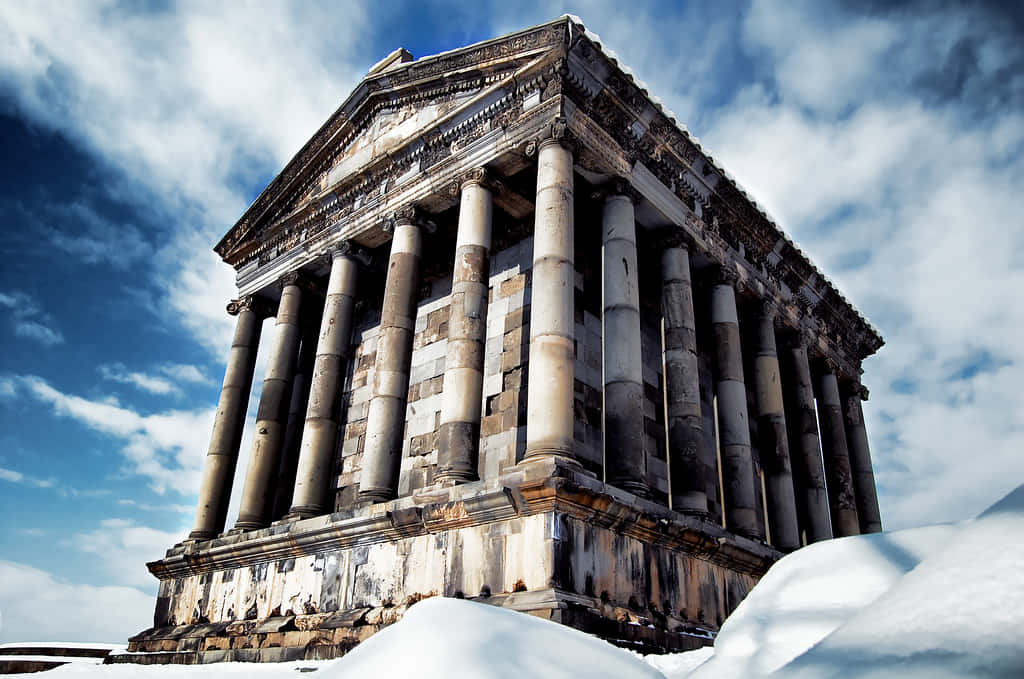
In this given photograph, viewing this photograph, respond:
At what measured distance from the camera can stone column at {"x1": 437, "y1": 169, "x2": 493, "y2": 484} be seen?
11.8m

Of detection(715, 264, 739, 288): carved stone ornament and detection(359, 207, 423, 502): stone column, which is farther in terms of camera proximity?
detection(715, 264, 739, 288): carved stone ornament

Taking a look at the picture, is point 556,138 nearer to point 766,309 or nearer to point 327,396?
point 327,396

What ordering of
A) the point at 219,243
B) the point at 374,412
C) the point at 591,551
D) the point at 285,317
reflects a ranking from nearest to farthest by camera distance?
1. the point at 591,551
2. the point at 374,412
3. the point at 285,317
4. the point at 219,243

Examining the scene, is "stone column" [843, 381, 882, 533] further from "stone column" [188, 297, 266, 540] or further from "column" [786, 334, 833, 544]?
"stone column" [188, 297, 266, 540]

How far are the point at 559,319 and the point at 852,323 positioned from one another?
14181 millimetres

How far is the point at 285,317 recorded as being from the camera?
17.7 m

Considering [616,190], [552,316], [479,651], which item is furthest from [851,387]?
[479,651]

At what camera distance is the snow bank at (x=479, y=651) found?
2.62 metres

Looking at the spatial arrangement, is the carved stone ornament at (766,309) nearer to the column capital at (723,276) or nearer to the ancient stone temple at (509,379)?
the ancient stone temple at (509,379)

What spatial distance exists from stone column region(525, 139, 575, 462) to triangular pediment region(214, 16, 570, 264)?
92.3 inches

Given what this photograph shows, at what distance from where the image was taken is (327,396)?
15.2m

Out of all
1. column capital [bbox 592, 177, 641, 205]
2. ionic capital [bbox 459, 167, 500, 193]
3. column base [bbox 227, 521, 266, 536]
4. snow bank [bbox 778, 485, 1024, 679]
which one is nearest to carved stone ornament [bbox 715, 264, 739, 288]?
column capital [bbox 592, 177, 641, 205]

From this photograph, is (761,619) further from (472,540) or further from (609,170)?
(609,170)

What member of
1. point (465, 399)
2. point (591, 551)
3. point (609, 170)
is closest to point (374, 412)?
point (465, 399)
